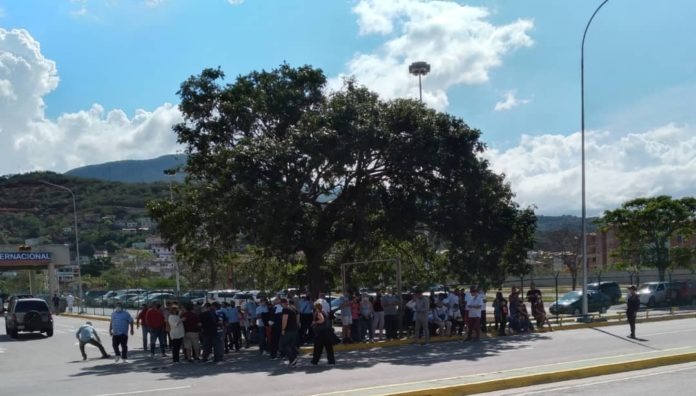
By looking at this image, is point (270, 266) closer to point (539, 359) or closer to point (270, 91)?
point (270, 91)

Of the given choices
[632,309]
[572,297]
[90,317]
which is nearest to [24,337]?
[90,317]

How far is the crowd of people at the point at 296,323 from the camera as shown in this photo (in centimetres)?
2044

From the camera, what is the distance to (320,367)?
1802 cm

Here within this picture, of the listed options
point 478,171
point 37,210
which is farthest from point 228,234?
point 37,210

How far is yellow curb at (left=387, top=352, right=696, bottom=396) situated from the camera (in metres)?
12.8

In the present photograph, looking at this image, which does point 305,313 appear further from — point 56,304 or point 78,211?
point 78,211

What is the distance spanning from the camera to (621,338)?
22438 mm

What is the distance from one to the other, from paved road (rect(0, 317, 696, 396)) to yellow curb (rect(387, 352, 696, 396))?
121cm

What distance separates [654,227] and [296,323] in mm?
33489

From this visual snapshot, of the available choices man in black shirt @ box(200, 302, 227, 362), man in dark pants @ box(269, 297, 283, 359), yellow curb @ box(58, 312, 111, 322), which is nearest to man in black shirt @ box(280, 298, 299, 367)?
man in dark pants @ box(269, 297, 283, 359)

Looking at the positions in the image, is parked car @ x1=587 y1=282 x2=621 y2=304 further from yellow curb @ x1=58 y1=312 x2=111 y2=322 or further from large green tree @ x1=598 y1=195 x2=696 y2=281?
yellow curb @ x1=58 y1=312 x2=111 y2=322

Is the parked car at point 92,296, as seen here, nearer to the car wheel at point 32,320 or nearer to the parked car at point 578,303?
the car wheel at point 32,320

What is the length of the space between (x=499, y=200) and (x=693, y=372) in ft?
43.9

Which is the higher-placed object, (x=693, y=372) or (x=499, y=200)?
(x=499, y=200)
